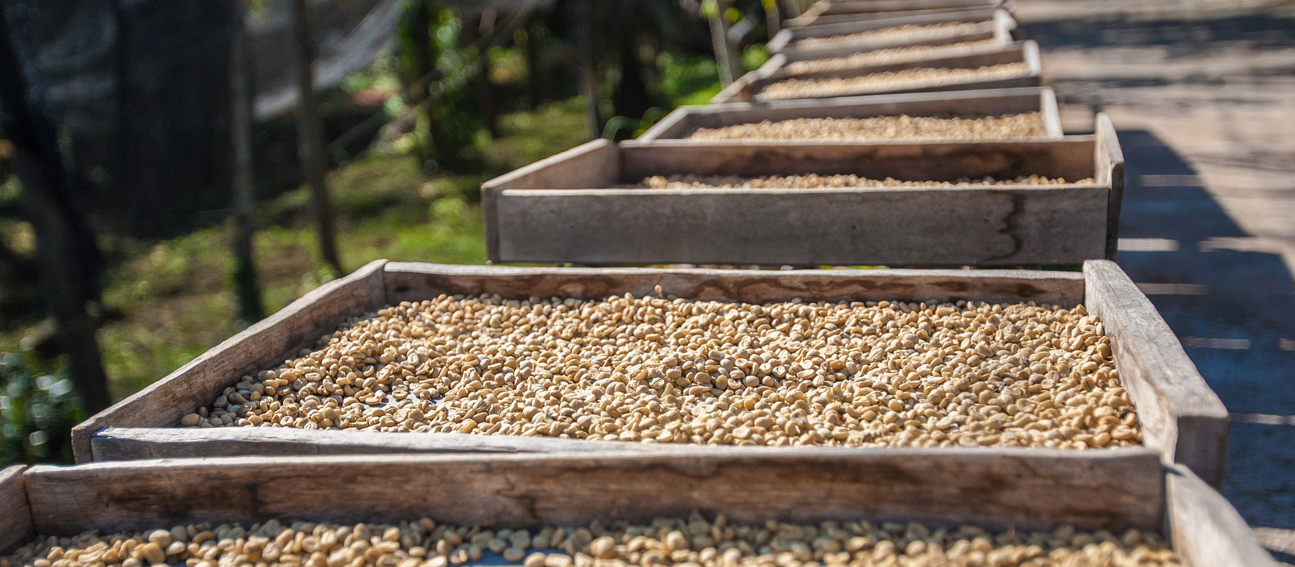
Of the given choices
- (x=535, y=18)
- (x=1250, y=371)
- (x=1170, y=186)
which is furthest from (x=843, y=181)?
(x=535, y=18)

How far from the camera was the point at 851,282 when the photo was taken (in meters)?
2.80

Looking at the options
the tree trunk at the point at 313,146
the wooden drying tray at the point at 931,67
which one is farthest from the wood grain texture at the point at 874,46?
the tree trunk at the point at 313,146

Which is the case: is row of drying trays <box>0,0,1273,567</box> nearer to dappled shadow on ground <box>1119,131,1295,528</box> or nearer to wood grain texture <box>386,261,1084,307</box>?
wood grain texture <box>386,261,1084,307</box>

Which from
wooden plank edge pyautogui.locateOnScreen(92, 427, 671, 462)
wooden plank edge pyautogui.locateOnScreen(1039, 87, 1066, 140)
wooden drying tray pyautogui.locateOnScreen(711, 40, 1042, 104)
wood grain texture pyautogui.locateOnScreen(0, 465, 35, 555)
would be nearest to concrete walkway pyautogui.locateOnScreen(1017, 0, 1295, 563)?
wooden plank edge pyautogui.locateOnScreen(1039, 87, 1066, 140)

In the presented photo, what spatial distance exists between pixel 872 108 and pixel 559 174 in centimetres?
203

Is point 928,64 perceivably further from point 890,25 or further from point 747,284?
point 747,284

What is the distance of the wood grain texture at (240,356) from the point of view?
82.2 inches

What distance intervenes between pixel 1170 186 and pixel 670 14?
802cm

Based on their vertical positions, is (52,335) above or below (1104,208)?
below

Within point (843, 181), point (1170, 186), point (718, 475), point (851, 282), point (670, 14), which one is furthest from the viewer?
point (670, 14)

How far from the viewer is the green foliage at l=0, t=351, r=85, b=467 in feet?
18.0

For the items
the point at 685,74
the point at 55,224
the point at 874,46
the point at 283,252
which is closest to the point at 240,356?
the point at 55,224

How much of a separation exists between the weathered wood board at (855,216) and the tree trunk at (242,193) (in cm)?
464

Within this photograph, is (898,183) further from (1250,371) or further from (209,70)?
(209,70)
